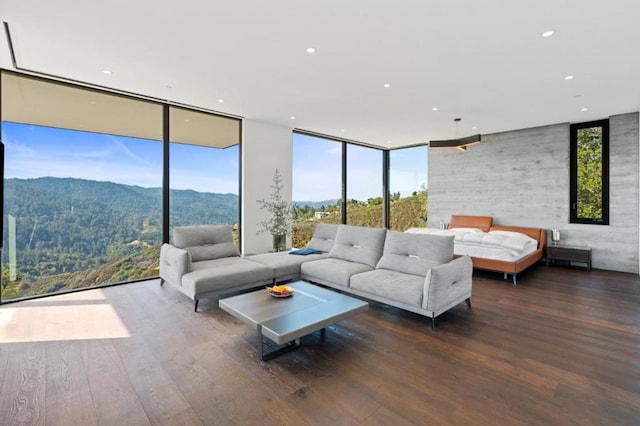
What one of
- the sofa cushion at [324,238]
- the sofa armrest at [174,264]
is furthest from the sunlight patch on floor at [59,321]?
the sofa cushion at [324,238]

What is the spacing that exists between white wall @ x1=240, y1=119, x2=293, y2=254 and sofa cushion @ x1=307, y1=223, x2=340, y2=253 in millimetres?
1484

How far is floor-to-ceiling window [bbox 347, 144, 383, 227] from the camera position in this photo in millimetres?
8250

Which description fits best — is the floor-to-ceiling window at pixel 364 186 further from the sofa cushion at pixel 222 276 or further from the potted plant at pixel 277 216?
the sofa cushion at pixel 222 276

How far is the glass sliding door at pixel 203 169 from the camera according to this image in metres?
5.15

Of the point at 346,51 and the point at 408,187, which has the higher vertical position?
the point at 346,51

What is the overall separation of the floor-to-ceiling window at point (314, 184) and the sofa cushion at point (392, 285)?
11.1 ft

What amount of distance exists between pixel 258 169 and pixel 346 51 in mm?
3366

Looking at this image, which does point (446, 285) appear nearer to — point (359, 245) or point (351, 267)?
point (351, 267)

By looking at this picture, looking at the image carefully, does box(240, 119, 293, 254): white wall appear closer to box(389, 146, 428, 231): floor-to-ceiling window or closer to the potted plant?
the potted plant

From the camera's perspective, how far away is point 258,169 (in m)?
6.09

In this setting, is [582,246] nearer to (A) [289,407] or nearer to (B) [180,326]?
(A) [289,407]

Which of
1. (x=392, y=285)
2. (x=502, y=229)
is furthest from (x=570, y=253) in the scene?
(x=392, y=285)

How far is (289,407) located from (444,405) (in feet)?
3.18

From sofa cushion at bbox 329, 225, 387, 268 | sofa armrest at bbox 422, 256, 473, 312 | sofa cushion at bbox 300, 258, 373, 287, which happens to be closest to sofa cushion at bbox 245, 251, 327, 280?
sofa cushion at bbox 300, 258, 373, 287
